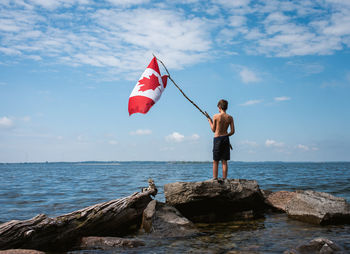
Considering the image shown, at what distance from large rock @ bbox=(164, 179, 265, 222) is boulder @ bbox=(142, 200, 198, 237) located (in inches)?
18.7

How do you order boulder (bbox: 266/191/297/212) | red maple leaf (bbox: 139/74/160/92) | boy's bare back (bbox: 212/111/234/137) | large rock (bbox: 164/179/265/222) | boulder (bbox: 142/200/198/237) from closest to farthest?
boulder (bbox: 142/200/198/237)
large rock (bbox: 164/179/265/222)
boy's bare back (bbox: 212/111/234/137)
red maple leaf (bbox: 139/74/160/92)
boulder (bbox: 266/191/297/212)

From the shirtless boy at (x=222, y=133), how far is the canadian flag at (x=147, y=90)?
1854 mm

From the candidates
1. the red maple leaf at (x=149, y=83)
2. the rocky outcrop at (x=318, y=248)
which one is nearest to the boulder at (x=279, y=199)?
the rocky outcrop at (x=318, y=248)

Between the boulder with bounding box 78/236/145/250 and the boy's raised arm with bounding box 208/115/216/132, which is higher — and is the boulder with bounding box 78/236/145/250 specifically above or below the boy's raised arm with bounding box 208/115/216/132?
below

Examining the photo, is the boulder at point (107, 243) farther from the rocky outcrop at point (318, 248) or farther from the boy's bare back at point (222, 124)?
the boy's bare back at point (222, 124)

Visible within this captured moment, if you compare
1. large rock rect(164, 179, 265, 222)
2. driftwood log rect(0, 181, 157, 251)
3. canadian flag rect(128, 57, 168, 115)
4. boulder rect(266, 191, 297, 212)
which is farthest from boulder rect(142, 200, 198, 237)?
boulder rect(266, 191, 297, 212)

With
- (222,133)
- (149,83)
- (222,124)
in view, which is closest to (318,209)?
(222,133)

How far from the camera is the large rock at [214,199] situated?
7.97 metres

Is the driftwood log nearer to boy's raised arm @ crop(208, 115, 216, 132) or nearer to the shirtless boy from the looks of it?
the shirtless boy

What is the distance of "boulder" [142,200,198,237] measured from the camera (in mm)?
6957

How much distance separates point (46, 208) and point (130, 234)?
5662 mm

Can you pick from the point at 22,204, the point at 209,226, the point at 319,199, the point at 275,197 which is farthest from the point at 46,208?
the point at 319,199

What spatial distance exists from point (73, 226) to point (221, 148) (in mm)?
4269

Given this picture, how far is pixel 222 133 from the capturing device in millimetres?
8742
